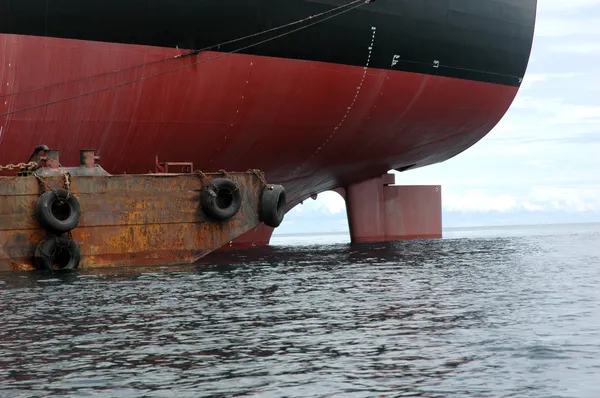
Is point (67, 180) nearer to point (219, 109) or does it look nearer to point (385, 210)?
point (219, 109)

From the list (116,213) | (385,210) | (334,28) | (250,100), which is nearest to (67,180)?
(116,213)

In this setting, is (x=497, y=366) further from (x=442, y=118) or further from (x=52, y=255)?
(x=442, y=118)

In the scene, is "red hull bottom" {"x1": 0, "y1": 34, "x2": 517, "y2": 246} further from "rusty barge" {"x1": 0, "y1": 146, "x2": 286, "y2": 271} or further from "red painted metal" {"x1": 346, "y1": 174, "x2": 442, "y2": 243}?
"red painted metal" {"x1": 346, "y1": 174, "x2": 442, "y2": 243}

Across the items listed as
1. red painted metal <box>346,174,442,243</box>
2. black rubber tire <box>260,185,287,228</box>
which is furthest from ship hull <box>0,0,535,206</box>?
black rubber tire <box>260,185,287,228</box>

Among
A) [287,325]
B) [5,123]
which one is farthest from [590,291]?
[5,123]

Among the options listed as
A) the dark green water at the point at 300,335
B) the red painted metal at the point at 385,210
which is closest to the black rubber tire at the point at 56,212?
the dark green water at the point at 300,335

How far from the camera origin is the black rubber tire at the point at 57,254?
17047mm

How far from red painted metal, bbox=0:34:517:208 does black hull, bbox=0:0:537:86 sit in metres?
0.29

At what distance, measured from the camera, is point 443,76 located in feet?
86.2

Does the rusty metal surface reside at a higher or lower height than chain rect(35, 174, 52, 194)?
lower

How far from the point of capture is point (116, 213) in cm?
1772

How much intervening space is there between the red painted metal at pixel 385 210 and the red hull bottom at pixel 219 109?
7.44ft

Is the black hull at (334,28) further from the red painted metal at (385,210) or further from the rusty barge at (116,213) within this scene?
the red painted metal at (385,210)

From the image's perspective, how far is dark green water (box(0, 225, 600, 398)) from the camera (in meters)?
7.16
